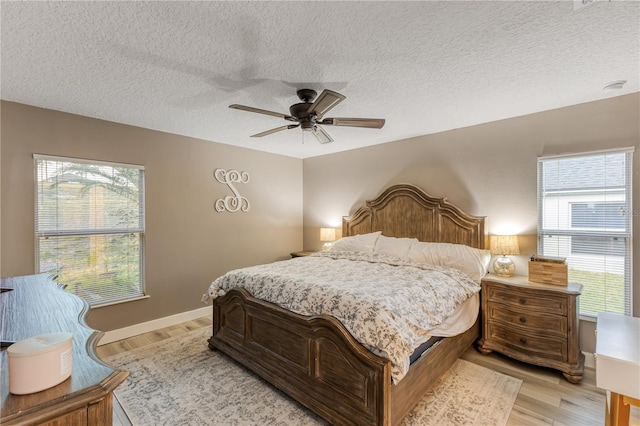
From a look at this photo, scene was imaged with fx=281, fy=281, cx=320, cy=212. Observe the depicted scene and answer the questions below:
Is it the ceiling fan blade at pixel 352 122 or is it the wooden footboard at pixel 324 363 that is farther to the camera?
the ceiling fan blade at pixel 352 122

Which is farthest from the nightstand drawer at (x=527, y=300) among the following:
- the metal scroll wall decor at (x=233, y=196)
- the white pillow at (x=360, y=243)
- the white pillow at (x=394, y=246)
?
the metal scroll wall decor at (x=233, y=196)

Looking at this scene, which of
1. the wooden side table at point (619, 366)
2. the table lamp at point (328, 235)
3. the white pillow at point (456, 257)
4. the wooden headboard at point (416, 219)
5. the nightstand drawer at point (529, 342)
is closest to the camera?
the wooden side table at point (619, 366)

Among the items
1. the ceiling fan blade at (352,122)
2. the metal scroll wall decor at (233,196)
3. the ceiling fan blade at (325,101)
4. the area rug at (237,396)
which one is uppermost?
the ceiling fan blade at (325,101)

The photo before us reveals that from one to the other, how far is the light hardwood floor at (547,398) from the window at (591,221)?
783 millimetres

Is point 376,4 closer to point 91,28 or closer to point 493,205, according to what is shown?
point 91,28

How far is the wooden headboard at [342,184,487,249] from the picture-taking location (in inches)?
135

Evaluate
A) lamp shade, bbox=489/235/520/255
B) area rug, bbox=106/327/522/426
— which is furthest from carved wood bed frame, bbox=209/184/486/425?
lamp shade, bbox=489/235/520/255

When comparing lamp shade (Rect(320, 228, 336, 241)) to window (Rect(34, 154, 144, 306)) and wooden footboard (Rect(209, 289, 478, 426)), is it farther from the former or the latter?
window (Rect(34, 154, 144, 306))

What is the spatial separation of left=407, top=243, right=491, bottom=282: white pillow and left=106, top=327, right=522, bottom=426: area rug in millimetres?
935

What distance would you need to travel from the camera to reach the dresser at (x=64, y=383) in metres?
0.73

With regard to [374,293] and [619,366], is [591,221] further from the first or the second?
[374,293]

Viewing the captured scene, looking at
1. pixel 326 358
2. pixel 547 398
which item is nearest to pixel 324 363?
pixel 326 358

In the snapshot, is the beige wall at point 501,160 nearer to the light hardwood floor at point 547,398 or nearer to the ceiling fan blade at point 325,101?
the light hardwood floor at point 547,398

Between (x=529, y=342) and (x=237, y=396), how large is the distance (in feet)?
8.84
